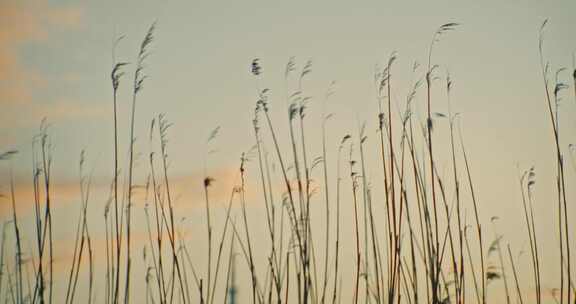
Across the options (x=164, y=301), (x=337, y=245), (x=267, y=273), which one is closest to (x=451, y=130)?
(x=337, y=245)

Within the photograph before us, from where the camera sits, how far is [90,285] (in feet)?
10.4

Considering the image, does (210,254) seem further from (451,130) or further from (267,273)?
(451,130)

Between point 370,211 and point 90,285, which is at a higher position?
point 370,211

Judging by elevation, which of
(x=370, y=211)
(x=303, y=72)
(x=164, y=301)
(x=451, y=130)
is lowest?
Result: (x=164, y=301)

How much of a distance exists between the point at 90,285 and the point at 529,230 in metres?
1.60

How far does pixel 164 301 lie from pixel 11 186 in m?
0.73

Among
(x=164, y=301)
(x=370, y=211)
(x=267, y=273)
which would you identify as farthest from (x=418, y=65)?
(x=164, y=301)

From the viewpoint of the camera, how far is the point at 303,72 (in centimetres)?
317

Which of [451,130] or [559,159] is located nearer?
[559,159]

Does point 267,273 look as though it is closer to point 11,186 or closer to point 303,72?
point 303,72

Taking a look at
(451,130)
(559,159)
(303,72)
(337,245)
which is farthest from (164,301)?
(559,159)

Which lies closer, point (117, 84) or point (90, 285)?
point (117, 84)

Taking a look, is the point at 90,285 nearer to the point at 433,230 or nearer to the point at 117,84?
the point at 117,84

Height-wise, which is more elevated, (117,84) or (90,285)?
(117,84)
